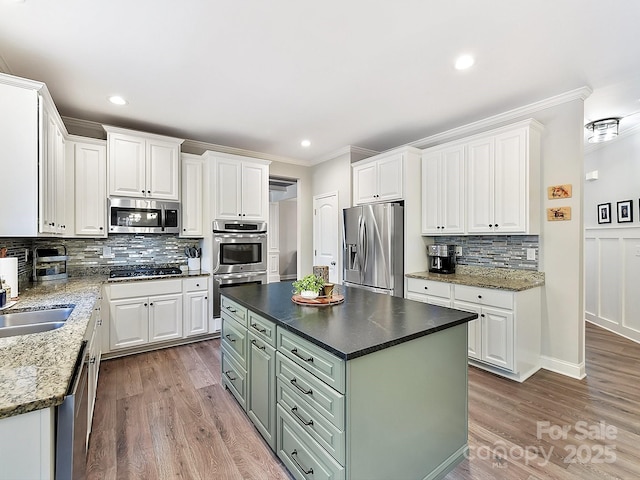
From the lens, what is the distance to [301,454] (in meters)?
1.56

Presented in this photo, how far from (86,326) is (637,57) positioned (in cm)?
414

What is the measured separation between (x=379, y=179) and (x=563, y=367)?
2.76 m

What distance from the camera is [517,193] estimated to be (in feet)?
9.80

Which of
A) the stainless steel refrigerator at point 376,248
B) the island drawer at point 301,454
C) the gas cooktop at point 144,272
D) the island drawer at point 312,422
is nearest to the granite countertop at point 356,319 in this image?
the island drawer at point 312,422

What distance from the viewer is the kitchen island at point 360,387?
1.33 meters

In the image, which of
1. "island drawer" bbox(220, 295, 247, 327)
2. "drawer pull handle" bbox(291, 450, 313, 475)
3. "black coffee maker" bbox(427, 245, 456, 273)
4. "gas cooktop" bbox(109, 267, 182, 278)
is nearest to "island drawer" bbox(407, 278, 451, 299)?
"black coffee maker" bbox(427, 245, 456, 273)

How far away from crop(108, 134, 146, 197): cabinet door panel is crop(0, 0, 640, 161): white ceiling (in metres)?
0.27

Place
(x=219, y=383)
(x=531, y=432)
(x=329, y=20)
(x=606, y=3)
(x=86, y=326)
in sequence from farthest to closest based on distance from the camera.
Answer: (x=219, y=383) < (x=531, y=432) < (x=329, y=20) < (x=606, y=3) < (x=86, y=326)

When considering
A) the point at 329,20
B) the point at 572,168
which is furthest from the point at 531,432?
the point at 329,20

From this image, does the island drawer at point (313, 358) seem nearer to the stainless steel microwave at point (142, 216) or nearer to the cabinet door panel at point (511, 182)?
the cabinet door panel at point (511, 182)

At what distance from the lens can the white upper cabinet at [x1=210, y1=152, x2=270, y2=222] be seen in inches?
157

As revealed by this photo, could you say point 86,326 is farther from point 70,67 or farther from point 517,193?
point 517,193

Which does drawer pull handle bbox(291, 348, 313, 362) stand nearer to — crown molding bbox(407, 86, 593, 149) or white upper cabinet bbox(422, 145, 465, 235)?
white upper cabinet bbox(422, 145, 465, 235)

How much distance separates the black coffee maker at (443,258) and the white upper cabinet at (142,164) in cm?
325
